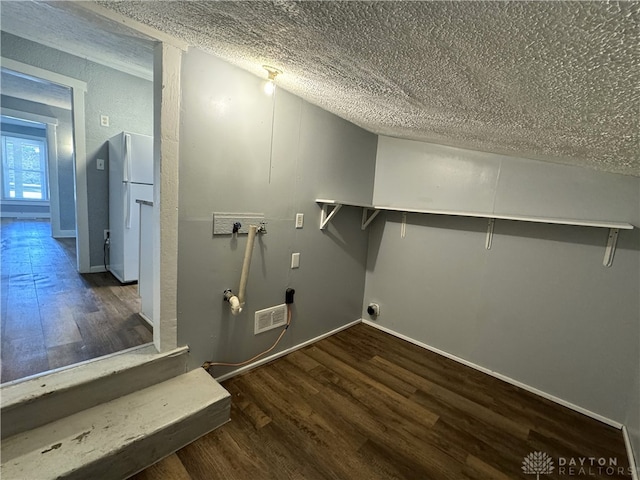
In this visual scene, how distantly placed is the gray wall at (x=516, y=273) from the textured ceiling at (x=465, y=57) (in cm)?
44

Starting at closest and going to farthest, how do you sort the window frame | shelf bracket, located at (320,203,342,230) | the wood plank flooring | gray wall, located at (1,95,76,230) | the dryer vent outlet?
the wood plank flooring < shelf bracket, located at (320,203,342,230) < the dryer vent outlet < gray wall, located at (1,95,76,230) < the window frame

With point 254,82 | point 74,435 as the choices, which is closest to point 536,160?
point 254,82

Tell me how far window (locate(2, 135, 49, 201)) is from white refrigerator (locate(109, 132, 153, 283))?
6.67 metres

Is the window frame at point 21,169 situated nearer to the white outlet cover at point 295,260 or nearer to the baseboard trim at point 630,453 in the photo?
the white outlet cover at point 295,260

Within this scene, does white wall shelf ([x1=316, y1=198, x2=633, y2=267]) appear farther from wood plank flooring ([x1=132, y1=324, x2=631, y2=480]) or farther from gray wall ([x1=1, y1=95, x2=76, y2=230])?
gray wall ([x1=1, y1=95, x2=76, y2=230])

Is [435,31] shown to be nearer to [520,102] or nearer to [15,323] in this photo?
[520,102]

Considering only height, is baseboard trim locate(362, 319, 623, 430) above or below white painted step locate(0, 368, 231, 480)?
below

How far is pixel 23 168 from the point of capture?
752cm

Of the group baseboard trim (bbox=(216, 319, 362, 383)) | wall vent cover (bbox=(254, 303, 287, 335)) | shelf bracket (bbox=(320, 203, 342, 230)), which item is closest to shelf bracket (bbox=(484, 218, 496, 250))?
shelf bracket (bbox=(320, 203, 342, 230))

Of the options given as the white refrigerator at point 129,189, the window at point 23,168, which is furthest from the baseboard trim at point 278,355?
the window at point 23,168

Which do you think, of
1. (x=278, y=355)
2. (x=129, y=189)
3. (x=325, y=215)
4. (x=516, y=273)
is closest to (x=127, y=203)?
(x=129, y=189)

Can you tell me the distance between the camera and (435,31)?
795mm

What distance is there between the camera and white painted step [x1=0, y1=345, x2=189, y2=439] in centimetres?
120

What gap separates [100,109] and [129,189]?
110 centimetres
